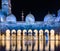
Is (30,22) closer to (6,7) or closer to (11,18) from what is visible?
(11,18)

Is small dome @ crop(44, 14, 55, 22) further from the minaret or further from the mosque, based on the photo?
the minaret

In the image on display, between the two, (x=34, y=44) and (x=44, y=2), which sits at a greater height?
(x=44, y=2)

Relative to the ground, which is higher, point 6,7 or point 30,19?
point 6,7

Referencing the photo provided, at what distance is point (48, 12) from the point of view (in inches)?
247

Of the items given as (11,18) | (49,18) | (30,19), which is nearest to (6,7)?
(11,18)

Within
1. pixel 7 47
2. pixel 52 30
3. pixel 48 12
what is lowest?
pixel 7 47

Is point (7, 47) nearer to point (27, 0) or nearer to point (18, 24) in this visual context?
point (18, 24)

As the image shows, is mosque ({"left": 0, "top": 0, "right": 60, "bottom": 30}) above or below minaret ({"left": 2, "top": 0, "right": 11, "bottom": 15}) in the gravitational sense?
below

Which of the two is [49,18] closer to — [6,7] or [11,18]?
[11,18]

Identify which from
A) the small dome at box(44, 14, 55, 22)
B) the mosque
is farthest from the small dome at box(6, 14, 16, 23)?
the small dome at box(44, 14, 55, 22)

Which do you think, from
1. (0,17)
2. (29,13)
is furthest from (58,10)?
(0,17)

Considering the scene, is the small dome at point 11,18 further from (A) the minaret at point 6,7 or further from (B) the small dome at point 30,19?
(B) the small dome at point 30,19

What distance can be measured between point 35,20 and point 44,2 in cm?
47

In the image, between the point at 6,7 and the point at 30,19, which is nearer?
the point at 30,19
